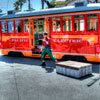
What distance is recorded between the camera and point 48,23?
9.60m

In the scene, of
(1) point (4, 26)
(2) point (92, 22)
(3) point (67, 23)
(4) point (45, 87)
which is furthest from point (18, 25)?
(4) point (45, 87)

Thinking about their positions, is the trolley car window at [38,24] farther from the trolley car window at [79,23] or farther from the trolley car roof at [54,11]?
the trolley car window at [79,23]

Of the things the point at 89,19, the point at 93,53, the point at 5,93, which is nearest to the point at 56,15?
the point at 89,19

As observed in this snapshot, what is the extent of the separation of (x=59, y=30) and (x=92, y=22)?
6.27 feet

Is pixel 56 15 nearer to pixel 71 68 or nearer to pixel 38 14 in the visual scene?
pixel 38 14

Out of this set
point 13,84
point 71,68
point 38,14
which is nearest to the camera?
point 13,84

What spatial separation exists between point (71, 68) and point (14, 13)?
21.7 feet

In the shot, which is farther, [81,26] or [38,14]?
[38,14]

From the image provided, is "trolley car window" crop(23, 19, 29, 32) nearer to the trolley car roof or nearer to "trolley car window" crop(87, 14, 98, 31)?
the trolley car roof

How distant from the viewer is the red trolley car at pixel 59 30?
835 cm

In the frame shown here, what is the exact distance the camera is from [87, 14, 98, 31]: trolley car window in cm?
822

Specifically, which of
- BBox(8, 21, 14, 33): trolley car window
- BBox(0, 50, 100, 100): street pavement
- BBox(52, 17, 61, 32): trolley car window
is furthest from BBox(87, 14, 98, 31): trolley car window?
BBox(8, 21, 14, 33): trolley car window

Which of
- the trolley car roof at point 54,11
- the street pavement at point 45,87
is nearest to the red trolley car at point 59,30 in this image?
the trolley car roof at point 54,11

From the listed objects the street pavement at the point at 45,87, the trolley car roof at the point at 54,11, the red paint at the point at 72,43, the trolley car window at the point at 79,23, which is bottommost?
the street pavement at the point at 45,87
